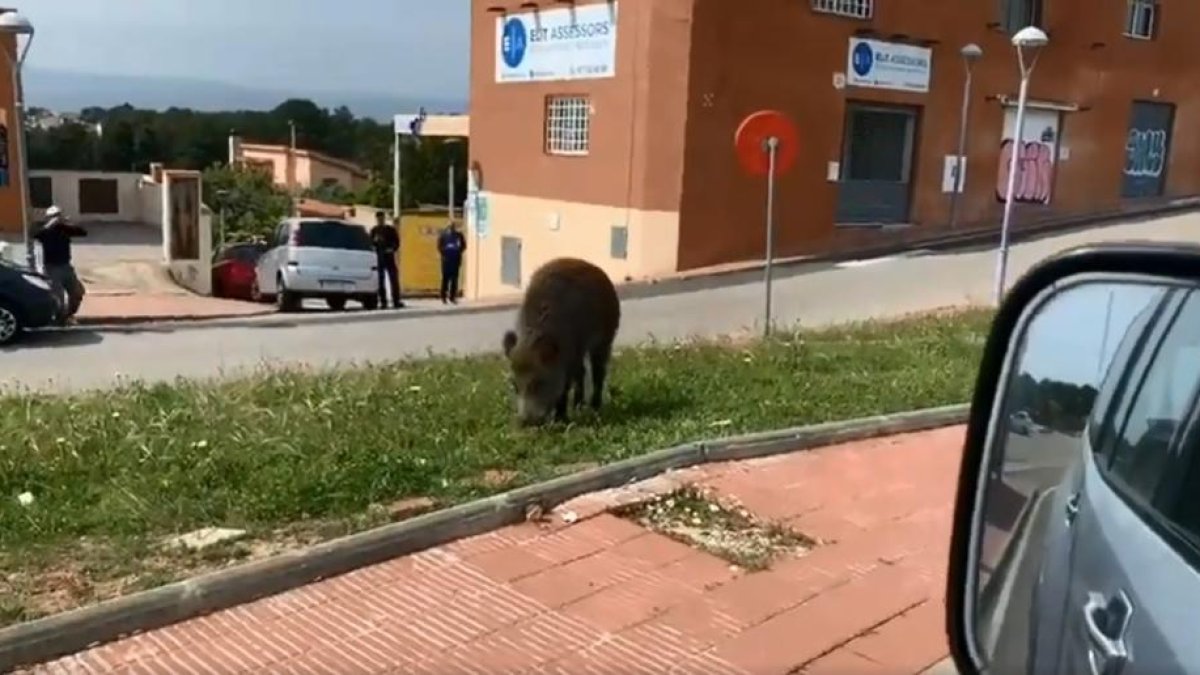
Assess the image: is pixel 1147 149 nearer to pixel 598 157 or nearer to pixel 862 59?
pixel 862 59

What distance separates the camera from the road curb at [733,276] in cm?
1634

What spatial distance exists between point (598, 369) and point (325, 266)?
48.3 feet

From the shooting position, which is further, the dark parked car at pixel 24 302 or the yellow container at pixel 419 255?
the yellow container at pixel 419 255

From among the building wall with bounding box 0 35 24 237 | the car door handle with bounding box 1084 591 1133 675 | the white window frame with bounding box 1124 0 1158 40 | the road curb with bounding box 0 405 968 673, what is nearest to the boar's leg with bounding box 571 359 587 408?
the road curb with bounding box 0 405 968 673

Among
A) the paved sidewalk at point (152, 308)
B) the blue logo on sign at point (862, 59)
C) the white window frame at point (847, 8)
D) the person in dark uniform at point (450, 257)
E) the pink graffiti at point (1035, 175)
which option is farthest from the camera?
the pink graffiti at point (1035, 175)

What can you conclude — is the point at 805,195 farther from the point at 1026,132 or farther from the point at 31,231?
the point at 31,231

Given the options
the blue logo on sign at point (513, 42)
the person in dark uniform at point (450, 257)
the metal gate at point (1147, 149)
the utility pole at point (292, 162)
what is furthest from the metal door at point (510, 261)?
the utility pole at point (292, 162)

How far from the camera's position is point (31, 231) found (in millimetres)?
20031

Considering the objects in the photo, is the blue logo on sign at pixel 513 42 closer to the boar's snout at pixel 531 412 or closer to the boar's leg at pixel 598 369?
the boar's leg at pixel 598 369

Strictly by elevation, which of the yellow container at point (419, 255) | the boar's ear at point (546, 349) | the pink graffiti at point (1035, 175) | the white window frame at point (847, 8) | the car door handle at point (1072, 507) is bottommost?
the yellow container at point (419, 255)

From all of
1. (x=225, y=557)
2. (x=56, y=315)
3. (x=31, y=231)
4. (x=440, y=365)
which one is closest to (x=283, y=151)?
(x=31, y=231)

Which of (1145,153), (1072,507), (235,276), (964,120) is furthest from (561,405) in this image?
(1145,153)

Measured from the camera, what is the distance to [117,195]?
42812 millimetres

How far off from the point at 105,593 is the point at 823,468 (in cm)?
376
